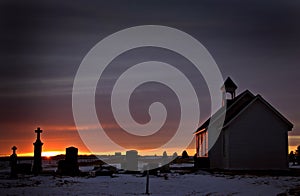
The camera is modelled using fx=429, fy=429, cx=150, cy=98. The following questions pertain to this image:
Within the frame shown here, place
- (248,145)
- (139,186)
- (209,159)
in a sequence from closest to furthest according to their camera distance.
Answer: (139,186)
(248,145)
(209,159)

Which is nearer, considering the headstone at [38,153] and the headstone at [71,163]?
the headstone at [71,163]

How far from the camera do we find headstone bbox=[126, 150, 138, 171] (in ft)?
128

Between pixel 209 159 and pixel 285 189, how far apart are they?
20.7 meters

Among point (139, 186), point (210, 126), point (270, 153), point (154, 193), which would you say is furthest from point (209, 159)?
point (154, 193)

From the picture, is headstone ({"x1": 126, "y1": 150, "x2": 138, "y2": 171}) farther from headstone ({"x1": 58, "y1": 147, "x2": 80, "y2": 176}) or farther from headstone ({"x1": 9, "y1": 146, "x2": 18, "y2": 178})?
headstone ({"x1": 9, "y1": 146, "x2": 18, "y2": 178})

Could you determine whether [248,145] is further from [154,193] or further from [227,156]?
[154,193]

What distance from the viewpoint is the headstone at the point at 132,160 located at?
1537 inches

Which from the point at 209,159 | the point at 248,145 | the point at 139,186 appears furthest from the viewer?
the point at 209,159

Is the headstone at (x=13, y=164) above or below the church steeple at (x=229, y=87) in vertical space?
below

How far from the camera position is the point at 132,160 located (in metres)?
39.3

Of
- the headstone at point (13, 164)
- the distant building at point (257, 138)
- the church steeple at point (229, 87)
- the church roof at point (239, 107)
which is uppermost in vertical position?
the church steeple at point (229, 87)

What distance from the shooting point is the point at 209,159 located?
41.5 m

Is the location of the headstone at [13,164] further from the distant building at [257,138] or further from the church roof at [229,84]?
the church roof at [229,84]

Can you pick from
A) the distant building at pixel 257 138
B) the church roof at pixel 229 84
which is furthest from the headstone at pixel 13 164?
the church roof at pixel 229 84
